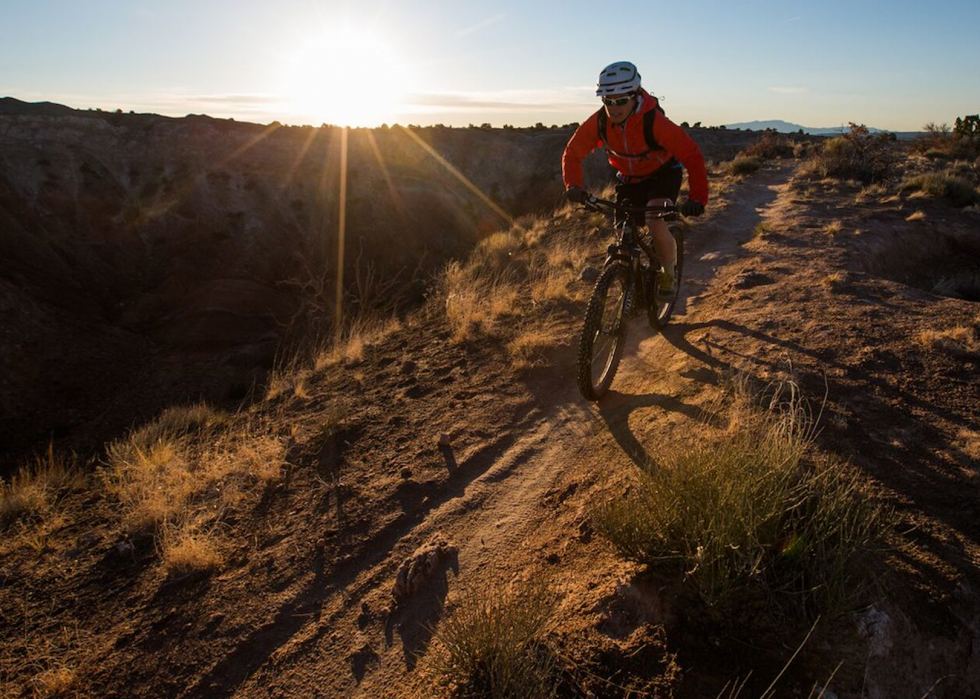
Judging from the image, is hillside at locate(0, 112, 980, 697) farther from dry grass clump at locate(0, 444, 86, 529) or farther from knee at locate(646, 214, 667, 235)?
knee at locate(646, 214, 667, 235)

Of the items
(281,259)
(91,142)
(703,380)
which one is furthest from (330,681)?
(91,142)

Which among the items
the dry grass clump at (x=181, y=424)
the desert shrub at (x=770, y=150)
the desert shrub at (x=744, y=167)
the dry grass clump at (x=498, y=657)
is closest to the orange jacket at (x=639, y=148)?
the dry grass clump at (x=498, y=657)

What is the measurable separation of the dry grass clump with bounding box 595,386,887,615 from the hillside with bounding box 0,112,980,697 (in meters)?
0.09

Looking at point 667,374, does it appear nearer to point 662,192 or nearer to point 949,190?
point 662,192

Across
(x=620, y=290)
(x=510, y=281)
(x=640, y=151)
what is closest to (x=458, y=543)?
(x=620, y=290)

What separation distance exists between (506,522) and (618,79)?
11.8 feet

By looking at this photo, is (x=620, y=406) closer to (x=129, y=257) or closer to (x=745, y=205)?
(x=745, y=205)

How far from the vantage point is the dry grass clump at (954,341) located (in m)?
4.59

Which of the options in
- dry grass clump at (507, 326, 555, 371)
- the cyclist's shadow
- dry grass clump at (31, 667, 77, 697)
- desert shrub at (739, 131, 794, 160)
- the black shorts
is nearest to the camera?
dry grass clump at (31, 667, 77, 697)

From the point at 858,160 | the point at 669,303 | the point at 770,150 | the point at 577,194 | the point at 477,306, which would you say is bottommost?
the point at 477,306

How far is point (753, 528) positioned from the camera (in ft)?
7.66

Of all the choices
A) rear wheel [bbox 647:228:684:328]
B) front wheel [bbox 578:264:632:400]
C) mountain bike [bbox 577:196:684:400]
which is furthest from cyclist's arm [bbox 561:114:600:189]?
rear wheel [bbox 647:228:684:328]

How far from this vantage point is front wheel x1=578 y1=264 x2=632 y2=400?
14.8 ft

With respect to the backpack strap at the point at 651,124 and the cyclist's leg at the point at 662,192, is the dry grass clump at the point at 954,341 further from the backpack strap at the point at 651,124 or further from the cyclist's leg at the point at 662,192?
the backpack strap at the point at 651,124
